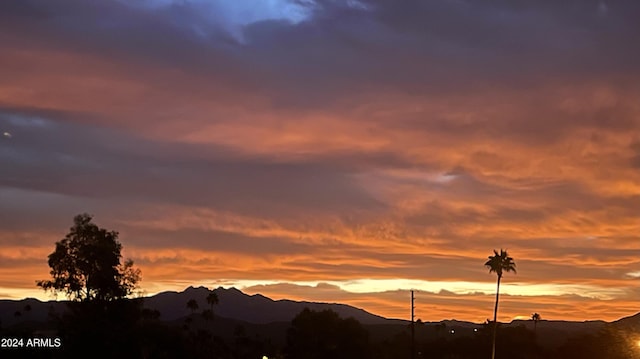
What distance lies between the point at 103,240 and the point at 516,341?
105 metres

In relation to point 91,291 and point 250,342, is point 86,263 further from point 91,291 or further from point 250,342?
point 250,342

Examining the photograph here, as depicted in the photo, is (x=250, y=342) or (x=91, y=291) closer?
(x=91, y=291)

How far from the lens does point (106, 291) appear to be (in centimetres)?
9194

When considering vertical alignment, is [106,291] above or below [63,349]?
above

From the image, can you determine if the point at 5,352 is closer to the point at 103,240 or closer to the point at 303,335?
the point at 103,240

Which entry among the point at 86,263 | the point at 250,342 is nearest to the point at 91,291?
the point at 86,263

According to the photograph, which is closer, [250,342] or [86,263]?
[86,263]

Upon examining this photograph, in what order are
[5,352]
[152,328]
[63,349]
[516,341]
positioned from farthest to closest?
[516,341] < [152,328] < [63,349] < [5,352]

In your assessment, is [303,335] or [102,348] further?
[303,335]

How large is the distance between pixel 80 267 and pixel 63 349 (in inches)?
356

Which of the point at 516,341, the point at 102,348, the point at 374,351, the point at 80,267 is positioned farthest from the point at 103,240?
the point at 516,341

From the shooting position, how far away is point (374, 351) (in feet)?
520

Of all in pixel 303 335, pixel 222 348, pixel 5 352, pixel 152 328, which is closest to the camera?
pixel 5 352

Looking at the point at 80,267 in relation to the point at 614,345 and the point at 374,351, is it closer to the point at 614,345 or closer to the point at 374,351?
the point at 374,351
